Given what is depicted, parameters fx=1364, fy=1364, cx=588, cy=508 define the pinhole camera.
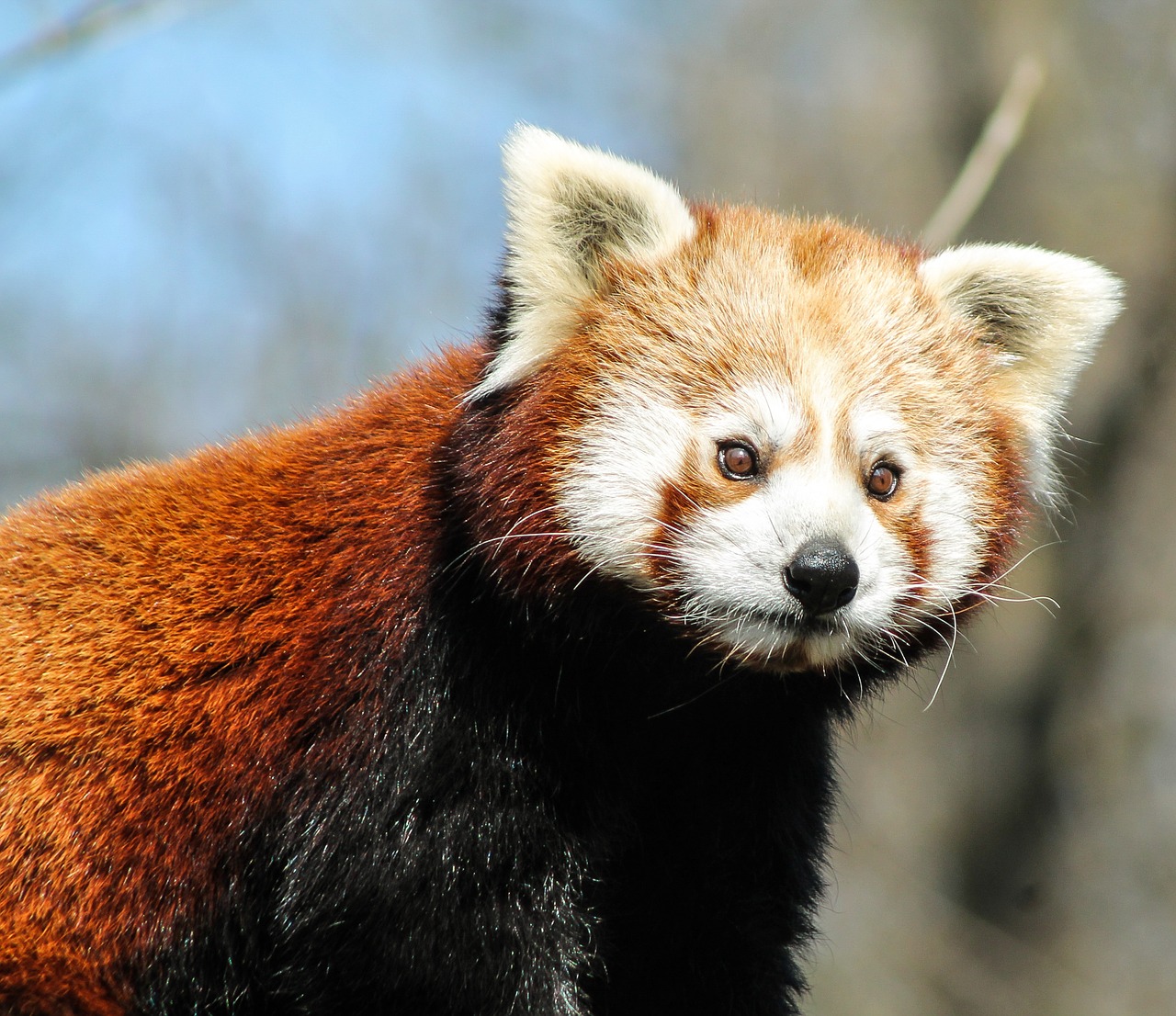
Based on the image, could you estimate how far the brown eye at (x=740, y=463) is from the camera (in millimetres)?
2912

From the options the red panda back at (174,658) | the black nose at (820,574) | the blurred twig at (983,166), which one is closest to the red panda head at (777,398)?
the black nose at (820,574)

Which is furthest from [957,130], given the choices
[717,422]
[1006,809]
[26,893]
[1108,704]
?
[26,893]

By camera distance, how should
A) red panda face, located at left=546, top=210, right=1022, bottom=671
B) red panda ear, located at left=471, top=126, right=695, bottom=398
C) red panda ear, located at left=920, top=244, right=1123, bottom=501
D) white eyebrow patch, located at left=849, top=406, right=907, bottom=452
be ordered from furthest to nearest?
red panda ear, located at left=920, top=244, right=1123, bottom=501, red panda ear, located at left=471, top=126, right=695, bottom=398, white eyebrow patch, located at left=849, top=406, right=907, bottom=452, red panda face, located at left=546, top=210, right=1022, bottom=671

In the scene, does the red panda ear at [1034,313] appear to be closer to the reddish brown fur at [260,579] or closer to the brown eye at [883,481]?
the reddish brown fur at [260,579]

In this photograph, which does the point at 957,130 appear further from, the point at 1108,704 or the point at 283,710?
the point at 283,710

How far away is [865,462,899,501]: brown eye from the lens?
2984 mm

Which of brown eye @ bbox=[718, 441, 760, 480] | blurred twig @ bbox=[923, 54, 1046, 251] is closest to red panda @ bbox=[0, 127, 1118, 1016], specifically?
brown eye @ bbox=[718, 441, 760, 480]

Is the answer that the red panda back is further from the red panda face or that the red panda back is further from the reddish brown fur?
the red panda face

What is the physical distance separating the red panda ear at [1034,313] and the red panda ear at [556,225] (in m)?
0.77

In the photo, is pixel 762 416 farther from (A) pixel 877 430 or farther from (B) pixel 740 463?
(A) pixel 877 430

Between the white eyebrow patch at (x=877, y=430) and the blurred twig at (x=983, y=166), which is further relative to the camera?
the blurred twig at (x=983, y=166)

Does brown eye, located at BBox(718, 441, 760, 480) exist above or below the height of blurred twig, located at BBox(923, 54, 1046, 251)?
below

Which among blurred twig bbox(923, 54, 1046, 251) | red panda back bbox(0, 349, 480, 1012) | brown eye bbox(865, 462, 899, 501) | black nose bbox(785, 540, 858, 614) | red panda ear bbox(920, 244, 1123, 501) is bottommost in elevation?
red panda back bbox(0, 349, 480, 1012)

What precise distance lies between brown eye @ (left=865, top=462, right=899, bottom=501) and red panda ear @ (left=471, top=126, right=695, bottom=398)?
0.76 meters
